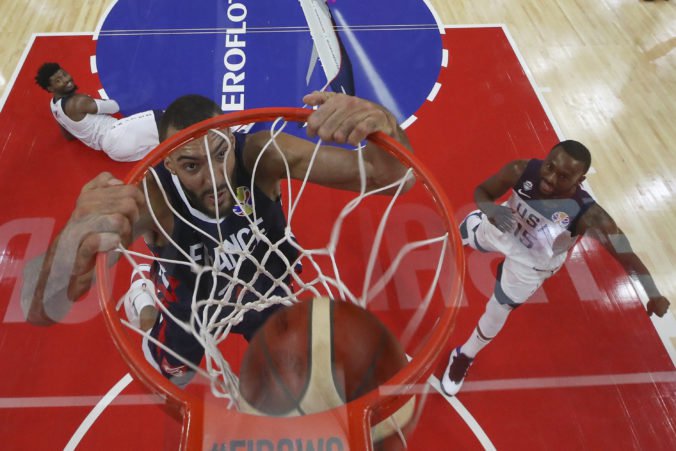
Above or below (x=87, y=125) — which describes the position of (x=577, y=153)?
below

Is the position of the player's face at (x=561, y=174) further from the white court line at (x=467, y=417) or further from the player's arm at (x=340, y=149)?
the white court line at (x=467, y=417)

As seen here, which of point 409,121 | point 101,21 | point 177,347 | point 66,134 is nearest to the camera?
point 177,347

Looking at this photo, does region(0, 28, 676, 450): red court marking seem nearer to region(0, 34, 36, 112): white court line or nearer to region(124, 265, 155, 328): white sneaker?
region(0, 34, 36, 112): white court line

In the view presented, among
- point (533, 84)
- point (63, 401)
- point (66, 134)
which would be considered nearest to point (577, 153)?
point (533, 84)

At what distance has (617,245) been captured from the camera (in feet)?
7.97

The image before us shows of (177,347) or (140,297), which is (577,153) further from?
(140,297)

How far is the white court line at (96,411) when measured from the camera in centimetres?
215

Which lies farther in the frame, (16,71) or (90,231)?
(16,71)

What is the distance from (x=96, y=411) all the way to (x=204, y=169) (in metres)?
1.33

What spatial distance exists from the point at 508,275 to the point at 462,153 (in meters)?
1.30

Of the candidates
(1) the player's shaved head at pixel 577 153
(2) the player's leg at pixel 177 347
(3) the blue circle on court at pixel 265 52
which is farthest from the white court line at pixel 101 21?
(1) the player's shaved head at pixel 577 153

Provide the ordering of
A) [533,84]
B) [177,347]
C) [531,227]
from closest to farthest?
1. [177,347]
2. [531,227]
3. [533,84]

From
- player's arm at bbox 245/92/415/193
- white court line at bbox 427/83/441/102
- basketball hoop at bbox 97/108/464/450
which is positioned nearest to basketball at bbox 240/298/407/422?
basketball hoop at bbox 97/108/464/450

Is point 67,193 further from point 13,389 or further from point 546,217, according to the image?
point 546,217
